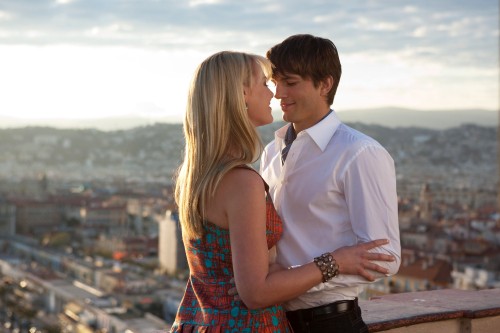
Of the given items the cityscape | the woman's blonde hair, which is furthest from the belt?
the cityscape

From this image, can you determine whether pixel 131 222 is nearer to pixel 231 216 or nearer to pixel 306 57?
pixel 306 57

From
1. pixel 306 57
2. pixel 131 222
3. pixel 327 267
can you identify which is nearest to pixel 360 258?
pixel 327 267

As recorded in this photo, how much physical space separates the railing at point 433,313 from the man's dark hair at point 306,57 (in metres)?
0.50

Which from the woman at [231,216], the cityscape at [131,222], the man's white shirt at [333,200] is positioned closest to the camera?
the woman at [231,216]

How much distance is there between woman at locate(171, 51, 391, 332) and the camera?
1.10m

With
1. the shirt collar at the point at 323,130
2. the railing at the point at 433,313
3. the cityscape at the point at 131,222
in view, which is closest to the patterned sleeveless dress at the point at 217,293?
the shirt collar at the point at 323,130

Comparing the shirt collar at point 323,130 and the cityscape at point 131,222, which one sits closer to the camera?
the shirt collar at point 323,130

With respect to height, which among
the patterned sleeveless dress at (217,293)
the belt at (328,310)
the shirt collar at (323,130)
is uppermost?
the shirt collar at (323,130)

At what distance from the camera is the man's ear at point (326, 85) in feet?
4.26

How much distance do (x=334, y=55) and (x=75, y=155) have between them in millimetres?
61222

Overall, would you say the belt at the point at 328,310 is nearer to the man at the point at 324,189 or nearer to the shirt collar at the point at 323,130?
the man at the point at 324,189

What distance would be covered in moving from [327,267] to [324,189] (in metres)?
Answer: 0.11

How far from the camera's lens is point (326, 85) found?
1.31 m

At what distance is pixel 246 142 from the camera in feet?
3.68
